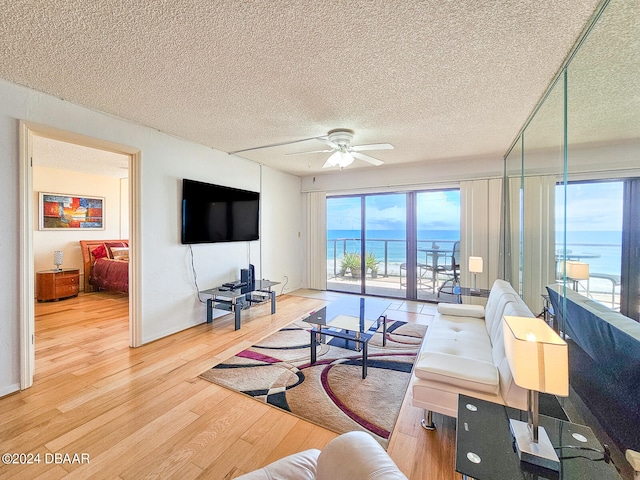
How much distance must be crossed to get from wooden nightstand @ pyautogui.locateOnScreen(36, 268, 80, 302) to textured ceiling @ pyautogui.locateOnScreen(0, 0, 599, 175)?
3702mm

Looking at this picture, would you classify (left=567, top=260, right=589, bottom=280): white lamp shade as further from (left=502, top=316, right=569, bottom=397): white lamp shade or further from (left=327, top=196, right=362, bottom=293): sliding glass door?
(left=327, top=196, right=362, bottom=293): sliding glass door

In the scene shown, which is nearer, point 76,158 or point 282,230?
point 76,158

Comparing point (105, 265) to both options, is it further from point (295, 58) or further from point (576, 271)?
point (576, 271)

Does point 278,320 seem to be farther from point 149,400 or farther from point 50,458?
point 50,458

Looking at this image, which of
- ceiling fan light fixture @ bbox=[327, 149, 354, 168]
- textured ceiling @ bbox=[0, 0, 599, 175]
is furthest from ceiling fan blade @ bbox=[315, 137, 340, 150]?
textured ceiling @ bbox=[0, 0, 599, 175]

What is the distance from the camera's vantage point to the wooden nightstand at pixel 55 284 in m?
4.64

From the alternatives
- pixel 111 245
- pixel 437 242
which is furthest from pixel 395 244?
pixel 111 245

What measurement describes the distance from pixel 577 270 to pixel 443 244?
10.3 ft

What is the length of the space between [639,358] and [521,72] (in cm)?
189

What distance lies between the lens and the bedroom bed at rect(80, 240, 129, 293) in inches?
197

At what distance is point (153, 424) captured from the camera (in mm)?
1833

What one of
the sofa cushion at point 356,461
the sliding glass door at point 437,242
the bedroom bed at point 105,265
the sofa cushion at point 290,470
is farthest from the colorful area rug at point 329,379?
the bedroom bed at point 105,265

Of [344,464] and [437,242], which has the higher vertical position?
[437,242]

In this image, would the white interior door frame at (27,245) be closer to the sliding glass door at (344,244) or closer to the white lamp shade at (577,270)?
the white lamp shade at (577,270)
